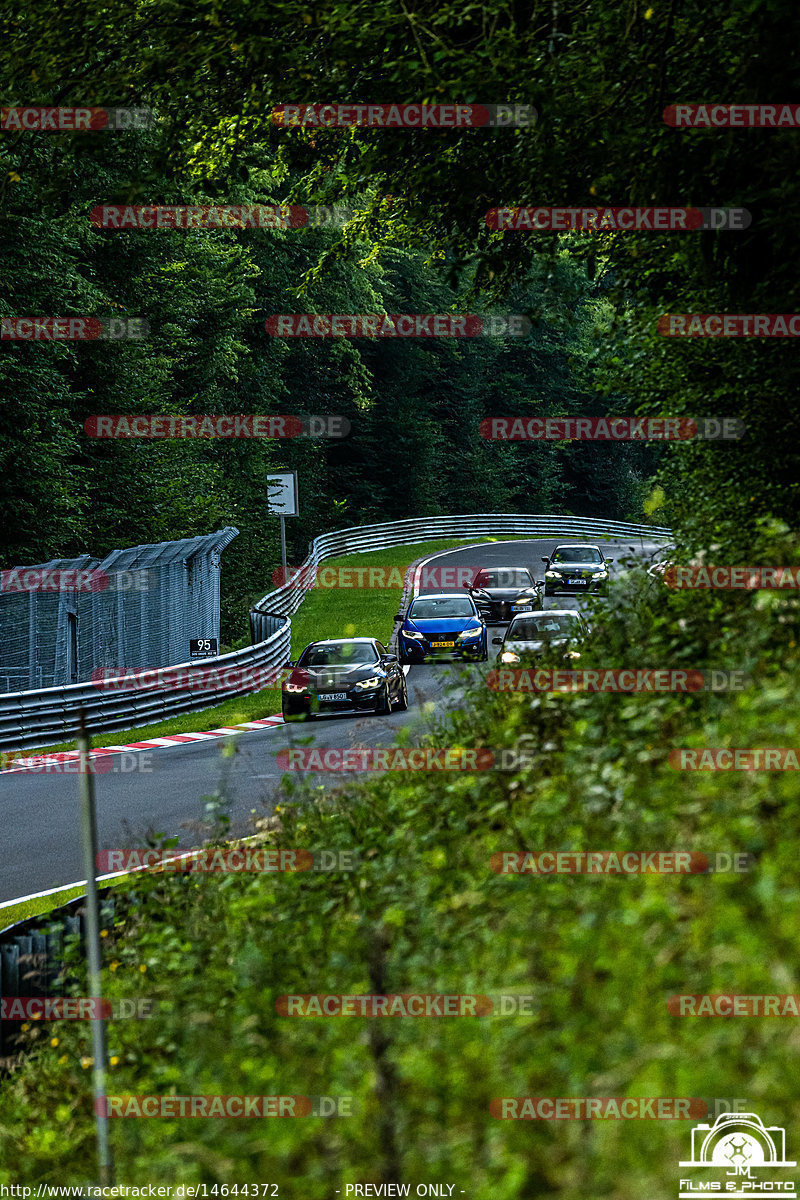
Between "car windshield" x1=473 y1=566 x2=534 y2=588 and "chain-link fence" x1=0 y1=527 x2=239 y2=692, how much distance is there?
738 centimetres

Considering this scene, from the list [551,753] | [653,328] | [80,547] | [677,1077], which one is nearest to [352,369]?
[80,547]

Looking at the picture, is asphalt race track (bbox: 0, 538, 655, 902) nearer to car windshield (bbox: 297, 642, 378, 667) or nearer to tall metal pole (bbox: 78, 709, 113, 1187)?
car windshield (bbox: 297, 642, 378, 667)

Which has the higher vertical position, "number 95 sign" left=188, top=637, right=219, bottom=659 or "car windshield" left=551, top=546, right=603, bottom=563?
"car windshield" left=551, top=546, right=603, bottom=563

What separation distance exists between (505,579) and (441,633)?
7.88 m

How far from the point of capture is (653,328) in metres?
12.4

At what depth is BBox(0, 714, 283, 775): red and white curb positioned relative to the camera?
19028mm

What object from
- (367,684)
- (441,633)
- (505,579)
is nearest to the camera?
(367,684)

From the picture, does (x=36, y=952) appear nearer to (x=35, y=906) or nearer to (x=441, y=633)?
(x=35, y=906)

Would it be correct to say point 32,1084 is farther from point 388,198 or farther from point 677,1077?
point 388,198

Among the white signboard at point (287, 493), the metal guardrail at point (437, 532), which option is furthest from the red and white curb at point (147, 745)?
the metal guardrail at point (437, 532)

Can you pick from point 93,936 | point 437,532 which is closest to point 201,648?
point 93,936

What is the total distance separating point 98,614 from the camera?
23.9 metres

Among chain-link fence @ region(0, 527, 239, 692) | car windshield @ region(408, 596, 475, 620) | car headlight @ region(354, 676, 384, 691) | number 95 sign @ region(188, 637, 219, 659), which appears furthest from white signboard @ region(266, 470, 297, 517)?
car headlight @ region(354, 676, 384, 691)

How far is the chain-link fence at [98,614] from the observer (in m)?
21.5
